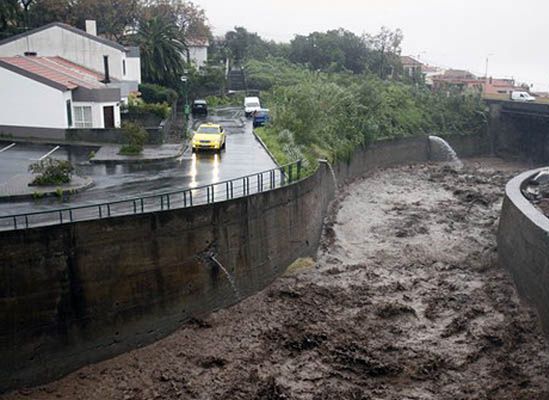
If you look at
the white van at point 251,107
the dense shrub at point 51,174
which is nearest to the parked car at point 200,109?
the white van at point 251,107

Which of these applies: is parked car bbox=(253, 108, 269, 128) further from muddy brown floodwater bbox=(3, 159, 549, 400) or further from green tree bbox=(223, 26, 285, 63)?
green tree bbox=(223, 26, 285, 63)

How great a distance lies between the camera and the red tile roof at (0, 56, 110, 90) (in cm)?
3550

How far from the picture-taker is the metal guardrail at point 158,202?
61.5 ft

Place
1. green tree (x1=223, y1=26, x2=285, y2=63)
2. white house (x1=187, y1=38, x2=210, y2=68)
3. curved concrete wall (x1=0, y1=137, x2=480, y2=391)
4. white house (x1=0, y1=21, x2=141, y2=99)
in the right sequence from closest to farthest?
curved concrete wall (x1=0, y1=137, x2=480, y2=391)
white house (x1=0, y1=21, x2=141, y2=99)
white house (x1=187, y1=38, x2=210, y2=68)
green tree (x1=223, y1=26, x2=285, y2=63)

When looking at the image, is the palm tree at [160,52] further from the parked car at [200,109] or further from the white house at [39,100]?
the white house at [39,100]

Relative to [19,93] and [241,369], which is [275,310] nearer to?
[241,369]

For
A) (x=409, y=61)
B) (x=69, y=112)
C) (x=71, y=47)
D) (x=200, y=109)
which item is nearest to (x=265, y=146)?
(x=69, y=112)

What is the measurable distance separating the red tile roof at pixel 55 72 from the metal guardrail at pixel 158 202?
617 inches

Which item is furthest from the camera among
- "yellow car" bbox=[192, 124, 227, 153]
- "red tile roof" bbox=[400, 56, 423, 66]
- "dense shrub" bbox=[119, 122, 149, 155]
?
"red tile roof" bbox=[400, 56, 423, 66]

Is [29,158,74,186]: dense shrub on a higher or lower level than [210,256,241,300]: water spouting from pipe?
higher

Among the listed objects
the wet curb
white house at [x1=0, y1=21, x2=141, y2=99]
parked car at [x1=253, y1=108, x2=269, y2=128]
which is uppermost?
white house at [x1=0, y1=21, x2=141, y2=99]

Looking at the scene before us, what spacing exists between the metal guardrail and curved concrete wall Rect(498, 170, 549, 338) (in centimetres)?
994

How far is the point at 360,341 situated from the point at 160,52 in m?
42.1

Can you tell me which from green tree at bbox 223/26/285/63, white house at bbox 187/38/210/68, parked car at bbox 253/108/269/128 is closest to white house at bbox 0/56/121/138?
parked car at bbox 253/108/269/128
